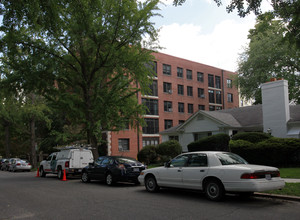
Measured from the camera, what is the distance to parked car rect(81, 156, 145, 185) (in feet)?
44.1

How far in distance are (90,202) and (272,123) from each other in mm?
17674

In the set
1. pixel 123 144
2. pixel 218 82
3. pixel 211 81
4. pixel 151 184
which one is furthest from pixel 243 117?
pixel 218 82

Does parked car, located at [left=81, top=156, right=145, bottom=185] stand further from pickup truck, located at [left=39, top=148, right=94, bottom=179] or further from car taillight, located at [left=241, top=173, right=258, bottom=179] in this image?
car taillight, located at [left=241, top=173, right=258, bottom=179]

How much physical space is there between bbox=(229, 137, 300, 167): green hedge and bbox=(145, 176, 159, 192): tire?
960cm

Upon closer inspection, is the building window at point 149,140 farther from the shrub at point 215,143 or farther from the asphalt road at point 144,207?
the asphalt road at point 144,207

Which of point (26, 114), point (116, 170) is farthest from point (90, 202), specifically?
point (26, 114)

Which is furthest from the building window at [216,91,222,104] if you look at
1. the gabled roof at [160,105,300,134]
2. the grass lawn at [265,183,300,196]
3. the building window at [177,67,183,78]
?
the grass lawn at [265,183,300,196]

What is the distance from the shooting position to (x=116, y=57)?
20578 millimetres

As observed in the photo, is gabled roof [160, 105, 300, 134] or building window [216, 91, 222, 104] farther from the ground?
building window [216, 91, 222, 104]

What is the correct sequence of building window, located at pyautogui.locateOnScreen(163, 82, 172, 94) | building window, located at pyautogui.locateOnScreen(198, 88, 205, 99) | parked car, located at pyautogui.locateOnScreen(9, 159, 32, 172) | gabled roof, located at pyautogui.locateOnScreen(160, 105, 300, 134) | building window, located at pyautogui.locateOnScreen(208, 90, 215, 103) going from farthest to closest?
building window, located at pyautogui.locateOnScreen(208, 90, 215, 103) → building window, located at pyautogui.locateOnScreen(198, 88, 205, 99) → building window, located at pyautogui.locateOnScreen(163, 82, 172, 94) → parked car, located at pyautogui.locateOnScreen(9, 159, 32, 172) → gabled roof, located at pyautogui.locateOnScreen(160, 105, 300, 134)

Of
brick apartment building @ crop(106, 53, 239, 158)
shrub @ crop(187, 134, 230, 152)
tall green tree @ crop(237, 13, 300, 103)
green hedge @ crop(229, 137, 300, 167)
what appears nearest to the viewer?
green hedge @ crop(229, 137, 300, 167)

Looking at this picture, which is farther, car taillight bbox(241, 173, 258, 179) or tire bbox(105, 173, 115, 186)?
tire bbox(105, 173, 115, 186)

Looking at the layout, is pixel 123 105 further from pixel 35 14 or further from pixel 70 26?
pixel 35 14

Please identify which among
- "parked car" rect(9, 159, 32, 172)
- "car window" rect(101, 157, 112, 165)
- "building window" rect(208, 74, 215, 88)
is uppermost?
"building window" rect(208, 74, 215, 88)
